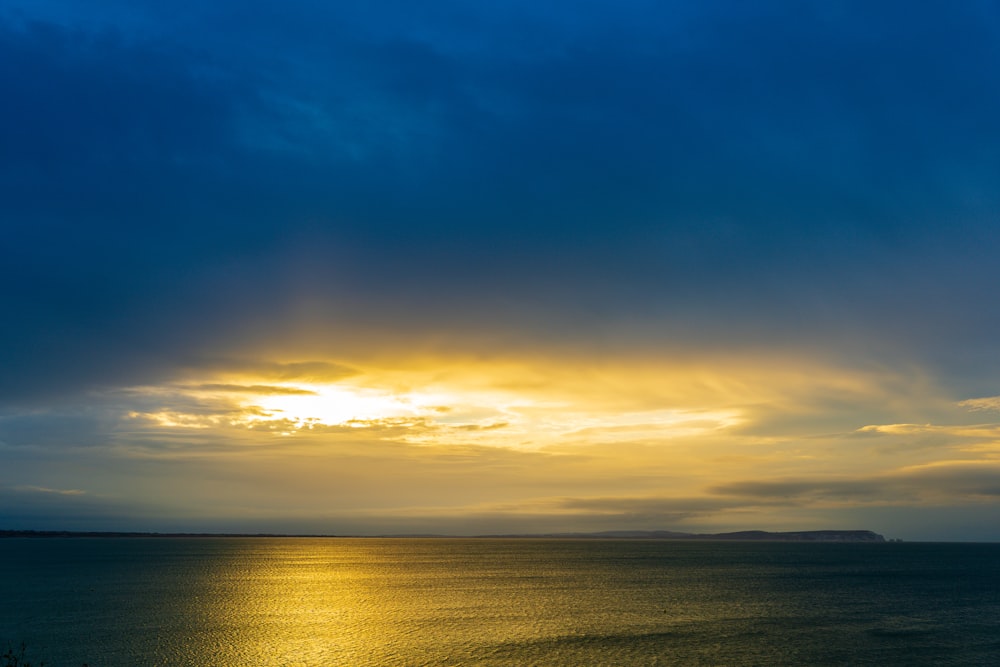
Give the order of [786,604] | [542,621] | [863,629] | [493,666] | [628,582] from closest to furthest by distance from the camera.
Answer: [493,666]
[863,629]
[542,621]
[786,604]
[628,582]

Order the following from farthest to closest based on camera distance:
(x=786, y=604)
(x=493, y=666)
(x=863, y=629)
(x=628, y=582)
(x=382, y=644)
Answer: (x=628, y=582), (x=786, y=604), (x=863, y=629), (x=382, y=644), (x=493, y=666)

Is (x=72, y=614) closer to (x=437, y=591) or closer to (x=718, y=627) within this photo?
(x=437, y=591)

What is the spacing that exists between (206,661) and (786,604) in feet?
225

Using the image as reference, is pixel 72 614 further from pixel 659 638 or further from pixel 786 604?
pixel 786 604

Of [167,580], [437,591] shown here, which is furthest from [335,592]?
[167,580]

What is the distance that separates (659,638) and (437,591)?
5221 centimetres

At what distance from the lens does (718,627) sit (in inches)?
2653

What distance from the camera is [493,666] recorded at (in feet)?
165

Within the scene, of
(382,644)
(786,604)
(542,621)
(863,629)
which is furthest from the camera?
(786,604)

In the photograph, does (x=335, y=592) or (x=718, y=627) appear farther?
(x=335, y=592)

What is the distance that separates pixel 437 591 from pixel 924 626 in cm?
6446

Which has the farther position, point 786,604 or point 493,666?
point 786,604

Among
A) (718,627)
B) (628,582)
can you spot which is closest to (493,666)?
(718,627)

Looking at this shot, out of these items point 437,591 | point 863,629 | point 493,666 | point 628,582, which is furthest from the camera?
point 628,582
